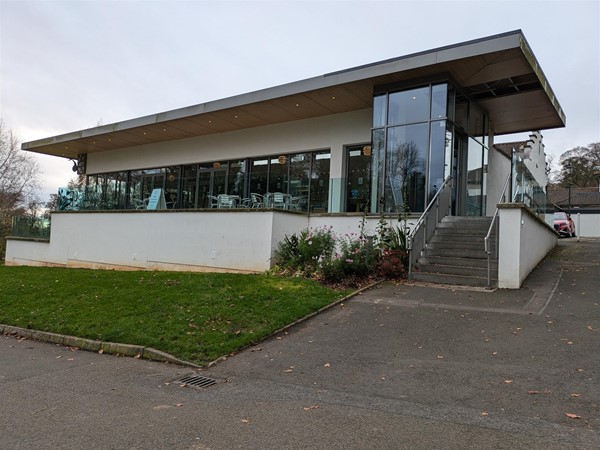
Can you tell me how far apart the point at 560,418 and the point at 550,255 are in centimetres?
1217

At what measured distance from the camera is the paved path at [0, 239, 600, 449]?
147 inches

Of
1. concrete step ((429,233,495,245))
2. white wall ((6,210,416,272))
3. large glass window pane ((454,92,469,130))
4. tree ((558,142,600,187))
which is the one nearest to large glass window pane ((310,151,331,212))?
white wall ((6,210,416,272))

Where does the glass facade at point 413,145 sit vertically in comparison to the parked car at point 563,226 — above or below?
above

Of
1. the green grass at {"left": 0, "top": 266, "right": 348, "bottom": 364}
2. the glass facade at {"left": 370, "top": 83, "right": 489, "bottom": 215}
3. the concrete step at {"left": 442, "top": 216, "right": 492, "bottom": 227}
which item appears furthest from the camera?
the glass facade at {"left": 370, "top": 83, "right": 489, "bottom": 215}

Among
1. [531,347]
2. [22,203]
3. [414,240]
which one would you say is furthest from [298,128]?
[22,203]

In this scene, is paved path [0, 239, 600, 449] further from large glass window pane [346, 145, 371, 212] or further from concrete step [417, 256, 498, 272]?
large glass window pane [346, 145, 371, 212]

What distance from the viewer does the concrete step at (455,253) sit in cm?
1109

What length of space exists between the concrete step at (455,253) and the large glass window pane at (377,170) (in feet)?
8.06

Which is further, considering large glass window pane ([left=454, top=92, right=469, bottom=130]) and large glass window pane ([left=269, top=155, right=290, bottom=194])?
large glass window pane ([left=269, top=155, right=290, bottom=194])

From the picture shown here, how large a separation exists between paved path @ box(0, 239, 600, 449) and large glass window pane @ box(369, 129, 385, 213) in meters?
6.01

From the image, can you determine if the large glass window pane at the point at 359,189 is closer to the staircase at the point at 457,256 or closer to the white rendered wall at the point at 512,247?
the staircase at the point at 457,256

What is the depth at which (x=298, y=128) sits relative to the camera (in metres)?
17.8

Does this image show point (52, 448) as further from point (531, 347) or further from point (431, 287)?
point (431, 287)

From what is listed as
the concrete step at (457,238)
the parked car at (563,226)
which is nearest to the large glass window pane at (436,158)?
the concrete step at (457,238)
